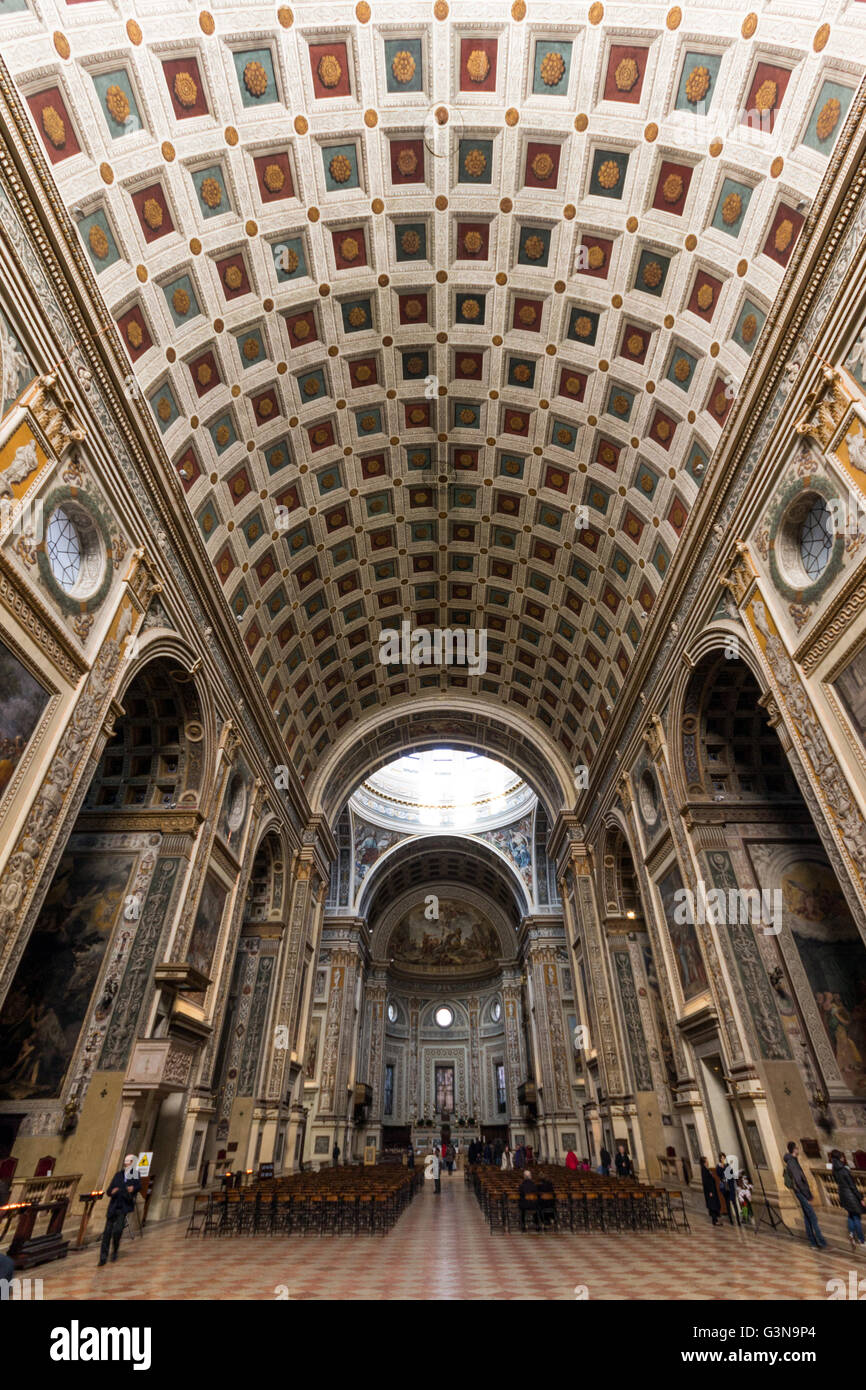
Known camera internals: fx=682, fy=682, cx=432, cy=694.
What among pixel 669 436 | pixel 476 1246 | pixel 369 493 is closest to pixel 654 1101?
pixel 476 1246

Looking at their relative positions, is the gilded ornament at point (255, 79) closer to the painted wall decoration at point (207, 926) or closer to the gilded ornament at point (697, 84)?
the gilded ornament at point (697, 84)

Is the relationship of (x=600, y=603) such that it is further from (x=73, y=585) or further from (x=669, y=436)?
(x=73, y=585)

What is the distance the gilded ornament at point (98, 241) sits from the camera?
10.8 metres

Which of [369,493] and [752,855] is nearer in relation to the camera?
[752,855]

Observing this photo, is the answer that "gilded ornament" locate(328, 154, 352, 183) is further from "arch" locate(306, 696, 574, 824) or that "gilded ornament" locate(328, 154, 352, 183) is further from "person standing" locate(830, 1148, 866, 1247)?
"person standing" locate(830, 1148, 866, 1247)

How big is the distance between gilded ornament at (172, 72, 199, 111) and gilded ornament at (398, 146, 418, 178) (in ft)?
12.3

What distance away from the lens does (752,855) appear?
14.6 metres

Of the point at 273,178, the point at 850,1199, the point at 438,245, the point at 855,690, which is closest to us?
the point at 850,1199

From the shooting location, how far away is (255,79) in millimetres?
11445

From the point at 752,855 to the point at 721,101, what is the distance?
537 inches

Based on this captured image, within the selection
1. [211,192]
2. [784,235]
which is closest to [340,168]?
[211,192]

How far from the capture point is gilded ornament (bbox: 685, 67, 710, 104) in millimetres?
10953

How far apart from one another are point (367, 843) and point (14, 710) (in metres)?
29.0

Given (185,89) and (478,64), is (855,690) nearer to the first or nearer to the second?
A: (478,64)
